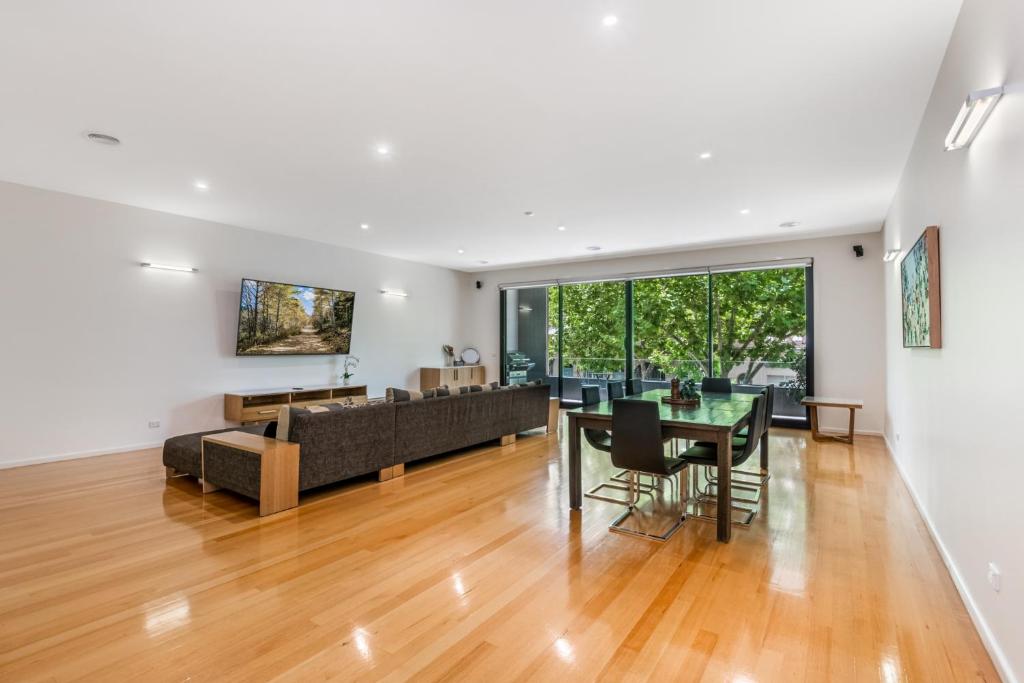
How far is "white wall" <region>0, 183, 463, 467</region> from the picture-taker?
4.98 metres

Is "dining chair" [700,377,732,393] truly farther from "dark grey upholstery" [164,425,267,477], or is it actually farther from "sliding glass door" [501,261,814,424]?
"dark grey upholstery" [164,425,267,477]

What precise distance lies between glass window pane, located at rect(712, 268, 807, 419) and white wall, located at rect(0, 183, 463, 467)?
21.5ft

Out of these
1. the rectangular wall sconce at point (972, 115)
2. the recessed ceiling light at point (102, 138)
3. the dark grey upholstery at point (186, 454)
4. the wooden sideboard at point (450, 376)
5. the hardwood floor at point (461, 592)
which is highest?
the recessed ceiling light at point (102, 138)

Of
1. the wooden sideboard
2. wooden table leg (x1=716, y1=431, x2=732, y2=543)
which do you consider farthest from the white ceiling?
the wooden sideboard

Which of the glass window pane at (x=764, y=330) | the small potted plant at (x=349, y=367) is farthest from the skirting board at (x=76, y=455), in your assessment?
the glass window pane at (x=764, y=330)

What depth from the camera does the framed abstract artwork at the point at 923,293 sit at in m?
2.93

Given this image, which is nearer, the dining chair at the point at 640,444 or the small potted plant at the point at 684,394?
the dining chair at the point at 640,444

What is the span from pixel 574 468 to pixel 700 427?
103cm

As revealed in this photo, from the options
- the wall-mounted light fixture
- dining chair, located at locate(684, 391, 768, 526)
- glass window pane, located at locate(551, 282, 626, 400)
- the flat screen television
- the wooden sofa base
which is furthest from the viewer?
glass window pane, located at locate(551, 282, 626, 400)

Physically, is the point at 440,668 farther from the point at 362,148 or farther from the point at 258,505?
the point at 362,148

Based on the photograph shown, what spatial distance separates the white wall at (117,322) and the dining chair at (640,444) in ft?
18.2

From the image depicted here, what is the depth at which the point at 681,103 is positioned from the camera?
10.5 ft

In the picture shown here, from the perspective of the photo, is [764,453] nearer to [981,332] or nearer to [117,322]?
[981,332]

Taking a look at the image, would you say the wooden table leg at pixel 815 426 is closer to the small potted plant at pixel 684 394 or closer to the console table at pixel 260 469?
the small potted plant at pixel 684 394
